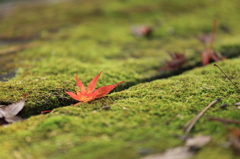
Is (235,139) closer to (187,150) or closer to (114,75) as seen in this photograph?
(187,150)

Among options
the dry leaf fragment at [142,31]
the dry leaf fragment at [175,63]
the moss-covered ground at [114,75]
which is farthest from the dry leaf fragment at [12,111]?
the dry leaf fragment at [142,31]

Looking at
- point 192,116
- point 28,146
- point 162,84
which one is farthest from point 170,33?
point 28,146

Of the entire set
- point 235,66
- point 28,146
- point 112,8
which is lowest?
point 235,66

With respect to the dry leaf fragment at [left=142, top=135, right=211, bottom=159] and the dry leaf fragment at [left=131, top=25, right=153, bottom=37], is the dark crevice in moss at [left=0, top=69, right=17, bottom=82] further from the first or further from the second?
the dry leaf fragment at [left=131, top=25, right=153, bottom=37]

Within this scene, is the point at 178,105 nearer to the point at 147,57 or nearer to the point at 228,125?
the point at 228,125

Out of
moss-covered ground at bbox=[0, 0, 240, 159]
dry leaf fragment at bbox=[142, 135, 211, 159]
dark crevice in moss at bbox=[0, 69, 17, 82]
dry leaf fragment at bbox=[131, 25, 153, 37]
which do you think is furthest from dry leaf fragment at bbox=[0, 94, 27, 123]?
dry leaf fragment at bbox=[131, 25, 153, 37]

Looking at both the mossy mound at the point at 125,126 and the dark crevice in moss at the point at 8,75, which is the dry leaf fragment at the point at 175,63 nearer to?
the mossy mound at the point at 125,126
